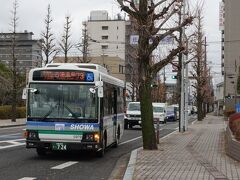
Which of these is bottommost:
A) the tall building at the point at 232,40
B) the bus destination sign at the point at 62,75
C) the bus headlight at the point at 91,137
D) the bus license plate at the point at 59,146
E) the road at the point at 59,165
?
the road at the point at 59,165

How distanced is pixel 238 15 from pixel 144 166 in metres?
90.4

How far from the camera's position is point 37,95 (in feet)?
54.2

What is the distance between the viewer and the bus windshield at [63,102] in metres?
16.3

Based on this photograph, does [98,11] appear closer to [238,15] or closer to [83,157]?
[238,15]

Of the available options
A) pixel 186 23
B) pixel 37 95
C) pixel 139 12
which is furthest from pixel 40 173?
pixel 186 23

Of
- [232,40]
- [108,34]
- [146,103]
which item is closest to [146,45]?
[146,103]

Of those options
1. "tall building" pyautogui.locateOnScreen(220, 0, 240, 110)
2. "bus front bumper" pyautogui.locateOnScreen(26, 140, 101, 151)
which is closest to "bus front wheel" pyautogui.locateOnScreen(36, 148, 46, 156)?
"bus front bumper" pyautogui.locateOnScreen(26, 140, 101, 151)

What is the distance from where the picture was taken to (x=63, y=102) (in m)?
16.4

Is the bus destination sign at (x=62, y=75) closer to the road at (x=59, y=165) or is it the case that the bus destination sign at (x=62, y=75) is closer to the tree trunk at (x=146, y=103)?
the road at (x=59, y=165)

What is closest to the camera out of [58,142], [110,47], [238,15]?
[58,142]

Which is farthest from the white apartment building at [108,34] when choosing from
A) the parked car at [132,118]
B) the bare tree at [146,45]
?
the bare tree at [146,45]

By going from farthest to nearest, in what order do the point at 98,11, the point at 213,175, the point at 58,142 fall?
the point at 98,11 → the point at 58,142 → the point at 213,175

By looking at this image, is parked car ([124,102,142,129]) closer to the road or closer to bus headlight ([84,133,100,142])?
the road

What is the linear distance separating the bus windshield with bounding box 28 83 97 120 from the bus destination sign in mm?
218
